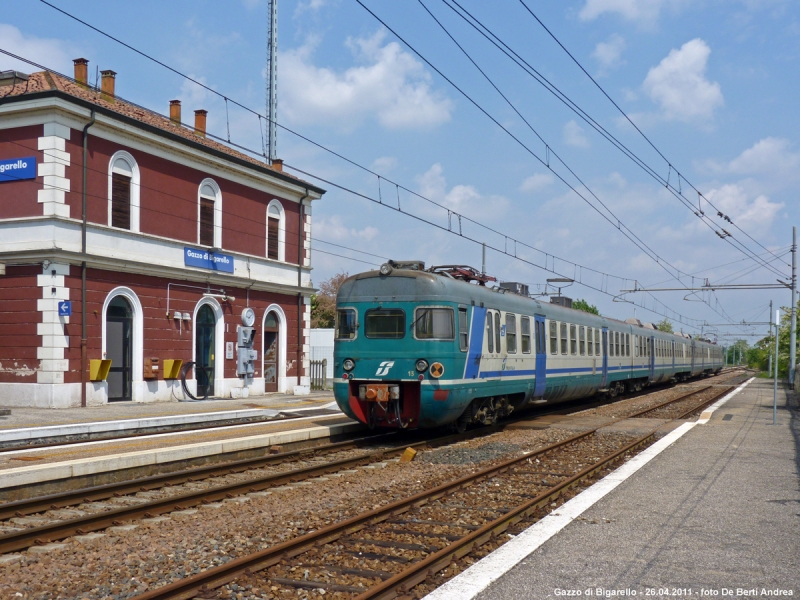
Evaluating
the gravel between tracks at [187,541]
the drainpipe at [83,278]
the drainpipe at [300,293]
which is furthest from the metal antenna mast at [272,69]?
the gravel between tracks at [187,541]

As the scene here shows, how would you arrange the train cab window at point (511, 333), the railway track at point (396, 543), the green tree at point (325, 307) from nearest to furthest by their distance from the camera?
the railway track at point (396, 543)
the train cab window at point (511, 333)
the green tree at point (325, 307)

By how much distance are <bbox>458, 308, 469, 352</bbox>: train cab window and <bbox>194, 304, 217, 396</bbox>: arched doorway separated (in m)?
12.3

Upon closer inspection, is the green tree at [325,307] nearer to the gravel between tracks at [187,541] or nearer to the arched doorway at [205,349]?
the arched doorway at [205,349]

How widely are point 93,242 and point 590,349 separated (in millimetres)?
14018

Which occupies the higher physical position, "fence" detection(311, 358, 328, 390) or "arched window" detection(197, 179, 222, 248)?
"arched window" detection(197, 179, 222, 248)

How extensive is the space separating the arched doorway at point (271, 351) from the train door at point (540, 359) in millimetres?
12002

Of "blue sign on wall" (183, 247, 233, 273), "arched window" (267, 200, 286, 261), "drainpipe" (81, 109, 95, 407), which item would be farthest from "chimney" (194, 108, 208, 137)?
"drainpipe" (81, 109, 95, 407)

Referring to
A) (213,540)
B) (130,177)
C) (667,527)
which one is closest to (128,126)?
(130,177)

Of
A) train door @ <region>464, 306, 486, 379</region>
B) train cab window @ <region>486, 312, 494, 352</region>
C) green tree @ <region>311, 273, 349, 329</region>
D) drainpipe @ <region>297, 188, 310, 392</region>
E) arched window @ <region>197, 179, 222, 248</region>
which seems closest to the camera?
train door @ <region>464, 306, 486, 379</region>

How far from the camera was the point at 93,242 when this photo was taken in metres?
20.7

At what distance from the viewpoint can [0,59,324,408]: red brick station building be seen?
19.7 m

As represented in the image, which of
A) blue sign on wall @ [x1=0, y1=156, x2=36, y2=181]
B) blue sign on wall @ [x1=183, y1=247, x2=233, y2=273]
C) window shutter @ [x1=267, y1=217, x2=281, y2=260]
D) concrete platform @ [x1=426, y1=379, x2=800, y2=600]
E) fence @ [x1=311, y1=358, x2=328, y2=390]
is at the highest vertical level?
blue sign on wall @ [x1=0, y1=156, x2=36, y2=181]

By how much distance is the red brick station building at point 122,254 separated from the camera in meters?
19.7

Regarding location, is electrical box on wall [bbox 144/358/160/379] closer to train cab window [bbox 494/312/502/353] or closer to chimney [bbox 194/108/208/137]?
chimney [bbox 194/108/208/137]
